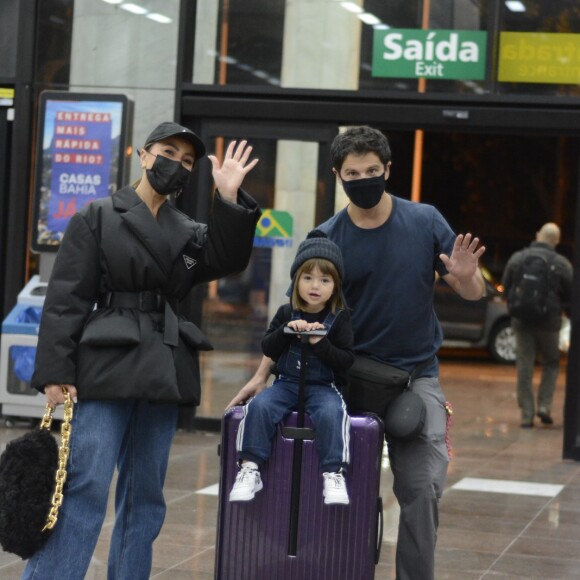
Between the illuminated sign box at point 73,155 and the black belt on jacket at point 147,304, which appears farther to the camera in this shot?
the illuminated sign box at point 73,155

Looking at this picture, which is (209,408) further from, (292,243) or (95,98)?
(95,98)

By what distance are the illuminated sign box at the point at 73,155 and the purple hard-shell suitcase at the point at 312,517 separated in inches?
228

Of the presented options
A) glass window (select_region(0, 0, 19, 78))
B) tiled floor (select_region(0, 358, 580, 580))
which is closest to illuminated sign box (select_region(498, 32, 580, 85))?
tiled floor (select_region(0, 358, 580, 580))

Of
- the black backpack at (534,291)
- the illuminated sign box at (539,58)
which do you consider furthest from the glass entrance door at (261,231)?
the black backpack at (534,291)

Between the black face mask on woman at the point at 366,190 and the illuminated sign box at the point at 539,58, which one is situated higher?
the illuminated sign box at the point at 539,58

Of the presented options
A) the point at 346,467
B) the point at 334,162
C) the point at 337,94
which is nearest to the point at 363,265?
the point at 334,162

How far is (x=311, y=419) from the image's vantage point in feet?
14.2

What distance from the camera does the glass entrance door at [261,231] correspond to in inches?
394

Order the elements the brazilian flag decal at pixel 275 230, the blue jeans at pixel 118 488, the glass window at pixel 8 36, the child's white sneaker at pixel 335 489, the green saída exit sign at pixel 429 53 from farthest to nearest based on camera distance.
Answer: the glass window at pixel 8 36 < the brazilian flag decal at pixel 275 230 < the green saída exit sign at pixel 429 53 < the blue jeans at pixel 118 488 < the child's white sneaker at pixel 335 489

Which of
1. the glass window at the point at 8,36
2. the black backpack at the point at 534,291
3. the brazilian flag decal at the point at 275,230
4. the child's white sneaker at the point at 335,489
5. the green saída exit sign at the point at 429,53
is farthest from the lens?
the black backpack at the point at 534,291

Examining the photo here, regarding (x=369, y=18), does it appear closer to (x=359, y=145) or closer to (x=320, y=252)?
(x=359, y=145)

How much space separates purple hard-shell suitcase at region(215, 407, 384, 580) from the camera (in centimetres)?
430

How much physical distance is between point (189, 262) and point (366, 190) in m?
0.68

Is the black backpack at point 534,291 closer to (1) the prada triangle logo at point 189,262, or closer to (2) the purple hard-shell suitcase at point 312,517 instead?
(1) the prada triangle logo at point 189,262
